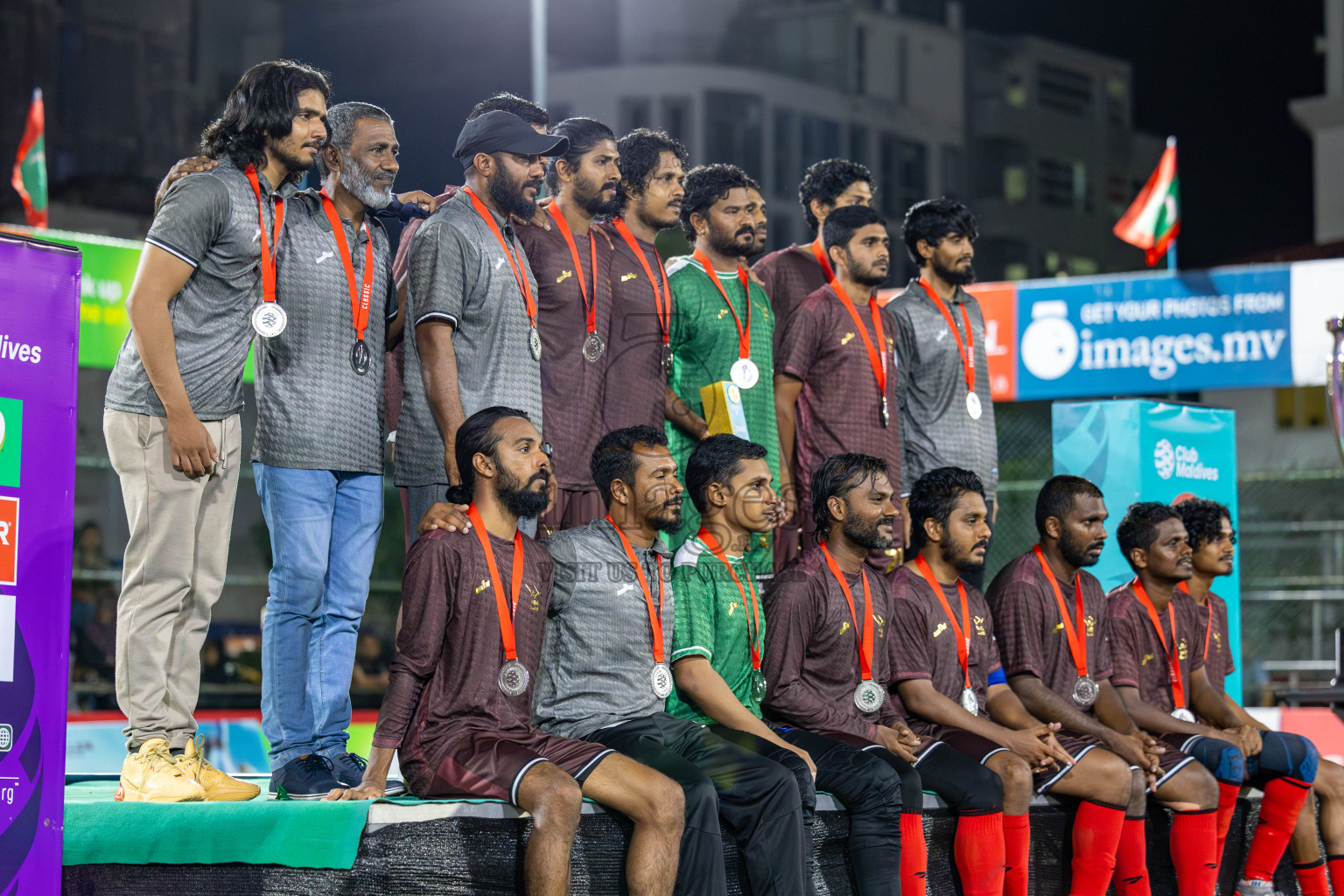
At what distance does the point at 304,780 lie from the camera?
4.72 meters

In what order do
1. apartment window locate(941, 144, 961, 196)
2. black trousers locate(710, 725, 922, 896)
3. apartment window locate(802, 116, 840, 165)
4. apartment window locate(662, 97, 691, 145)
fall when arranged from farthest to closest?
apartment window locate(941, 144, 961, 196)
apartment window locate(802, 116, 840, 165)
apartment window locate(662, 97, 691, 145)
black trousers locate(710, 725, 922, 896)

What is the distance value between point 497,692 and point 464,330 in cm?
125

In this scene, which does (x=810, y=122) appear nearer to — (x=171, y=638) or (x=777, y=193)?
(x=777, y=193)

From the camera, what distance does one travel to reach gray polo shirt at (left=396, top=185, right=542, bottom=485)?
16.7 ft

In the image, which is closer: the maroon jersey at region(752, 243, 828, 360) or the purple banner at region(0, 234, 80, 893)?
the purple banner at region(0, 234, 80, 893)

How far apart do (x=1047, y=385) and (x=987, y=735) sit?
7.90 m

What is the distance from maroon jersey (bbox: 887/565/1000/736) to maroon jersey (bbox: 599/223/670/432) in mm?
1168

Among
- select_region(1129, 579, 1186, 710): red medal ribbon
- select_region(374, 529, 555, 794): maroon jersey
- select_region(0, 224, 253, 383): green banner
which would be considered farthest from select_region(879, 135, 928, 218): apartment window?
select_region(374, 529, 555, 794): maroon jersey

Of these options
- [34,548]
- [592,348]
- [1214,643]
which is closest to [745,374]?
[592,348]

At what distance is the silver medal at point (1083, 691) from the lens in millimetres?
6383

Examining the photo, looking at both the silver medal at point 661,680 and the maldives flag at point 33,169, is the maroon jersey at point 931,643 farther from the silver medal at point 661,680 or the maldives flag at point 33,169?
the maldives flag at point 33,169

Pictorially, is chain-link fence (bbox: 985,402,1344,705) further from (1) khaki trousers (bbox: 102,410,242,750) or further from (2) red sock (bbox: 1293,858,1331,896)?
(1) khaki trousers (bbox: 102,410,242,750)

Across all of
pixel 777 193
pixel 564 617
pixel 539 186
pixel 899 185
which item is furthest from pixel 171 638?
pixel 899 185

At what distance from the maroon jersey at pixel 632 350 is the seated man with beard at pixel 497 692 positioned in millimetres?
963
